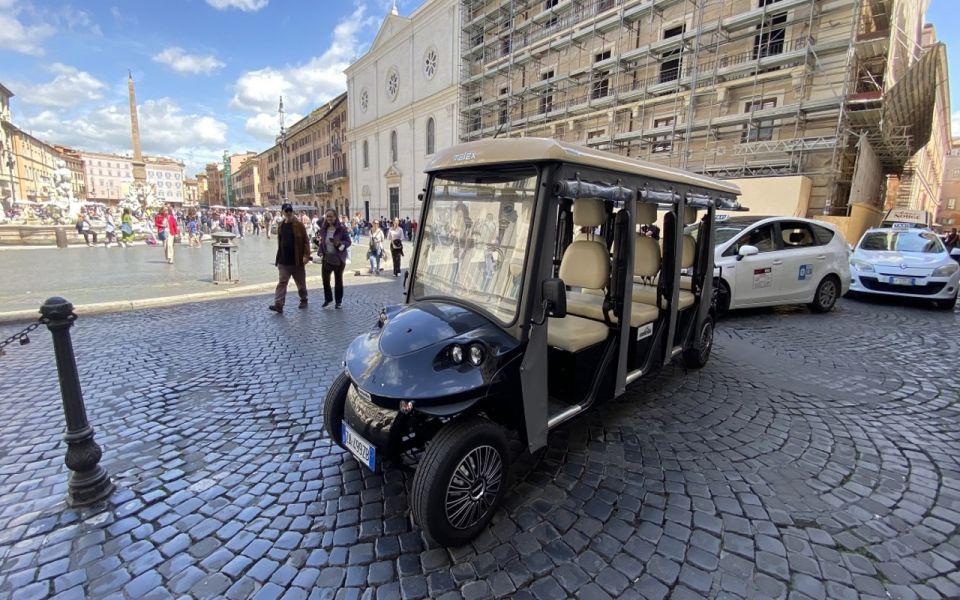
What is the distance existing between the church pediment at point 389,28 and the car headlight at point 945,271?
1732 inches

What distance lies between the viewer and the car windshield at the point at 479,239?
2.77m

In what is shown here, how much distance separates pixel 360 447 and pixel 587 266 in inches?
84.4

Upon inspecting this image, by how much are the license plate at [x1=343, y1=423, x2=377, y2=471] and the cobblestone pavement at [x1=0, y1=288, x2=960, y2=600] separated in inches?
13.3

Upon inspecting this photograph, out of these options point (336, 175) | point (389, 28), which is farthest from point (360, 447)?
point (336, 175)

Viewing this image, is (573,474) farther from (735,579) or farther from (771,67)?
(771,67)

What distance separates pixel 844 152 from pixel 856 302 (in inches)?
440

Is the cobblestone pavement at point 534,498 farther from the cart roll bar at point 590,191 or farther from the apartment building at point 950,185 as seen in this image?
the apartment building at point 950,185

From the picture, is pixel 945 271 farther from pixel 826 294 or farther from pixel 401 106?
pixel 401 106

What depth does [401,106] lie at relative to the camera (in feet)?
141

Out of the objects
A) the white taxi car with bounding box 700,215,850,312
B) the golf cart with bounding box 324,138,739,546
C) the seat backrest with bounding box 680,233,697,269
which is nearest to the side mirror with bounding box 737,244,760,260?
the white taxi car with bounding box 700,215,850,312

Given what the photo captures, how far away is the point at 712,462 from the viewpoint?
129 inches

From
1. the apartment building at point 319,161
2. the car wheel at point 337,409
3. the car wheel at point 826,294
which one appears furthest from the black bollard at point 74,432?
the apartment building at point 319,161

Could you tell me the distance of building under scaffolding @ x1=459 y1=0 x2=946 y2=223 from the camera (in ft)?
53.6

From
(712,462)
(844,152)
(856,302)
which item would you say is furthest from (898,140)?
(712,462)
